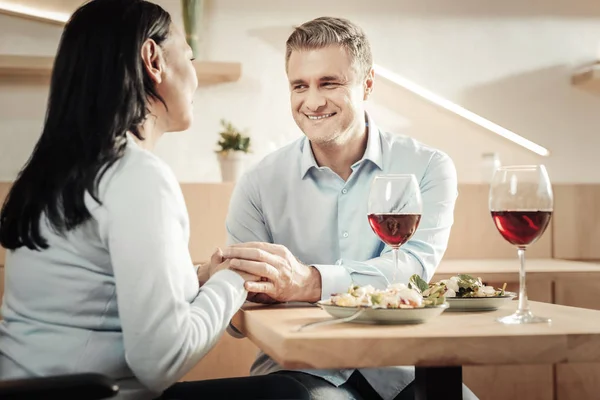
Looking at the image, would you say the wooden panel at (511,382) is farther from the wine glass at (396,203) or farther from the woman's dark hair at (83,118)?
the woman's dark hair at (83,118)

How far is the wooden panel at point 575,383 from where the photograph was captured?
3184mm

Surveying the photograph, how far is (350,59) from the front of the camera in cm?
231

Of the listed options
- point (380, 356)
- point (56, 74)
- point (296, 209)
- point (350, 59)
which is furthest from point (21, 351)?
point (350, 59)

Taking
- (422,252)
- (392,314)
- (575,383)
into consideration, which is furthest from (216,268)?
(575,383)

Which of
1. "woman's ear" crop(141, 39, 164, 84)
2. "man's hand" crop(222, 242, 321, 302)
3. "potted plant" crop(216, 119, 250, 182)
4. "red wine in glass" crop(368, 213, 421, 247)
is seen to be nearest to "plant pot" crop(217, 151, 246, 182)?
"potted plant" crop(216, 119, 250, 182)

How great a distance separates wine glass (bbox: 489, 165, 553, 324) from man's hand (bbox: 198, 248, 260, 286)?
48cm

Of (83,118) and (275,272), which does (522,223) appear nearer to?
(275,272)

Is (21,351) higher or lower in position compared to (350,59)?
lower

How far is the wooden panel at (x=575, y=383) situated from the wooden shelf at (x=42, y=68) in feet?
6.34

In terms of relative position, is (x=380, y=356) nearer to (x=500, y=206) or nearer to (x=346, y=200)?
(x=500, y=206)

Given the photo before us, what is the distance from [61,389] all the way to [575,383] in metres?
2.64

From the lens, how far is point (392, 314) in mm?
1253

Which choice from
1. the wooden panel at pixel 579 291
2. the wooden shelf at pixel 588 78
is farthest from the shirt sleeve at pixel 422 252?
the wooden shelf at pixel 588 78

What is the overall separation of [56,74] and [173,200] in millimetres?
338
